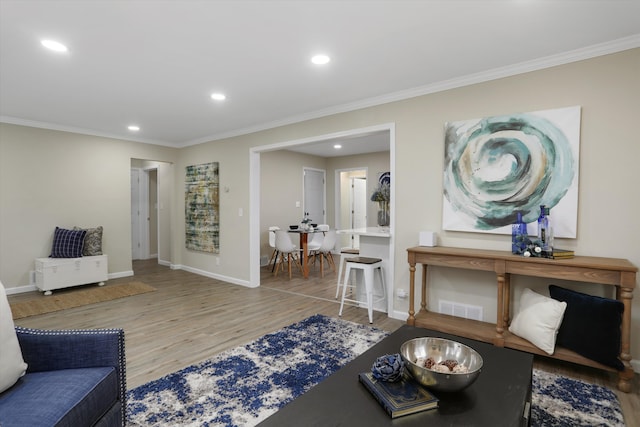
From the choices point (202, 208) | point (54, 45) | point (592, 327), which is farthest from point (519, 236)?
point (202, 208)

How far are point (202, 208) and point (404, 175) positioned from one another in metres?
4.00

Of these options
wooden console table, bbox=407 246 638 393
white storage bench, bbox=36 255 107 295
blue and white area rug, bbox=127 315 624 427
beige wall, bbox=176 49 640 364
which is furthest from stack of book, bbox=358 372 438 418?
white storage bench, bbox=36 255 107 295

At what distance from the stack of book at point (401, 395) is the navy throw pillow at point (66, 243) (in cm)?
533

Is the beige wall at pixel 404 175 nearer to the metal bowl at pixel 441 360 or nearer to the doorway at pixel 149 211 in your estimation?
the doorway at pixel 149 211

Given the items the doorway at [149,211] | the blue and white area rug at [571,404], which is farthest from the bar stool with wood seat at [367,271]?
the doorway at [149,211]

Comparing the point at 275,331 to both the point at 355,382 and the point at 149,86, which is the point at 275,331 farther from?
the point at 149,86

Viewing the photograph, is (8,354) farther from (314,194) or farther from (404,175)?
(314,194)

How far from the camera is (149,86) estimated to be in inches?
134

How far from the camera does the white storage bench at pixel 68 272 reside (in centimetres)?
471

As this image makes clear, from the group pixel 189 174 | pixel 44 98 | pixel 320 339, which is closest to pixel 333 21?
pixel 320 339

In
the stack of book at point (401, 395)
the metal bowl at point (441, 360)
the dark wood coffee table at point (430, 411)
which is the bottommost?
the dark wood coffee table at point (430, 411)

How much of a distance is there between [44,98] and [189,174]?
2.67 metres

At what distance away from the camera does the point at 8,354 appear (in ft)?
4.62

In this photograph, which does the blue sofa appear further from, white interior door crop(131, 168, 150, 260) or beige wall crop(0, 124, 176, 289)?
white interior door crop(131, 168, 150, 260)
